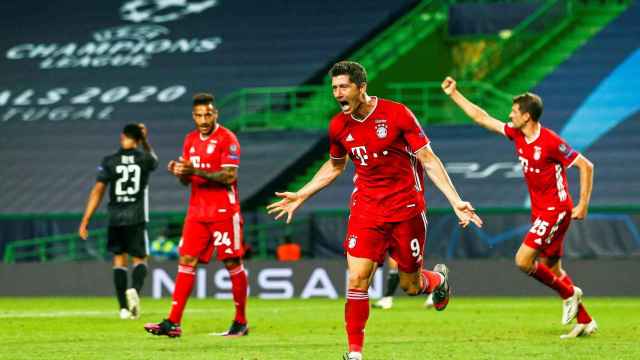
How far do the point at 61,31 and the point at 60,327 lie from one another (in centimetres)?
1738

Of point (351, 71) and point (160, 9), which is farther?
point (160, 9)

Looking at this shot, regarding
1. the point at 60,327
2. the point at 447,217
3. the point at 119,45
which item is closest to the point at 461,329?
the point at 60,327

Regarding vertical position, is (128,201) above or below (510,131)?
Result: below

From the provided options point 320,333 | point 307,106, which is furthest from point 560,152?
point 307,106

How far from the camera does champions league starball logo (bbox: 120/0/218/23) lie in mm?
30156

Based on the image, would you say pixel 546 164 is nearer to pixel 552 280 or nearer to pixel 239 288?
pixel 552 280

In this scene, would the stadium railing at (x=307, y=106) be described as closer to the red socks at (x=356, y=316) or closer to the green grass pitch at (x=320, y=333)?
the green grass pitch at (x=320, y=333)

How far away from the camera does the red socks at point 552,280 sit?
40.6ft

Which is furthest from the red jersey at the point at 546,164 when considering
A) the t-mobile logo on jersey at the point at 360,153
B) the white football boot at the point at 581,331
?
the t-mobile logo on jersey at the point at 360,153

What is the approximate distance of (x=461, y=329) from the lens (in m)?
13.3

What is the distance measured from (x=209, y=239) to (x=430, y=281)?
3069 mm

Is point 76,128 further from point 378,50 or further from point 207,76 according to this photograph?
point 378,50

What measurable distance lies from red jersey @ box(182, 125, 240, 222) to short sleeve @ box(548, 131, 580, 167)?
289cm

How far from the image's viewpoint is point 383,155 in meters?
9.38
